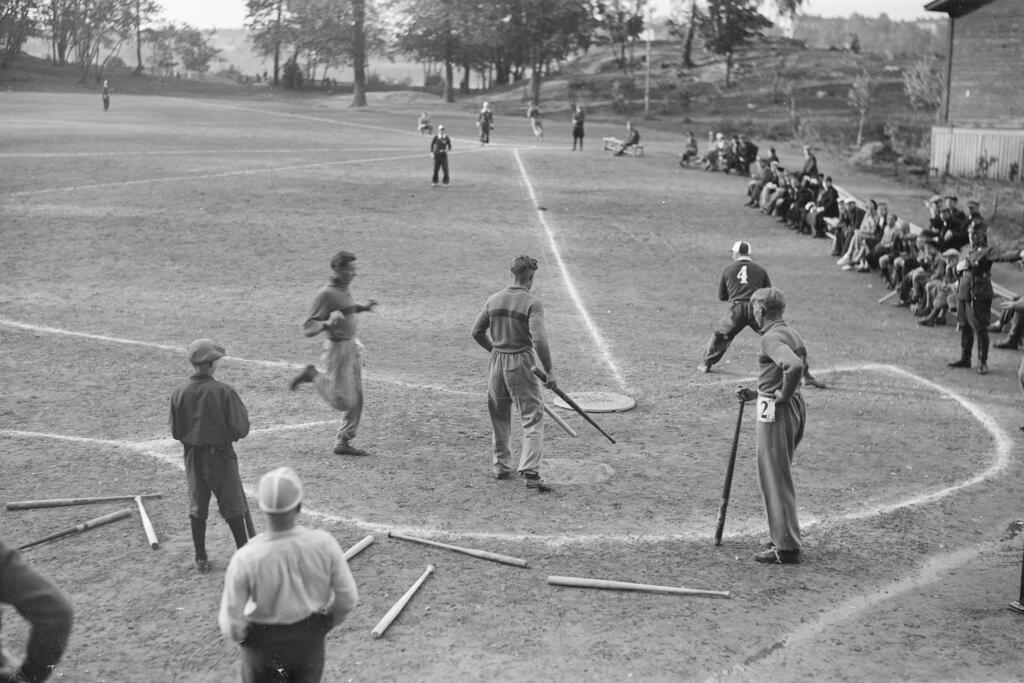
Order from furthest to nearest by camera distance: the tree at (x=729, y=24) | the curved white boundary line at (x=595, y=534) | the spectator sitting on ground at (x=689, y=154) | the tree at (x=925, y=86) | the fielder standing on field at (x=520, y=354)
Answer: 1. the tree at (x=729, y=24)
2. the tree at (x=925, y=86)
3. the spectator sitting on ground at (x=689, y=154)
4. the fielder standing on field at (x=520, y=354)
5. the curved white boundary line at (x=595, y=534)

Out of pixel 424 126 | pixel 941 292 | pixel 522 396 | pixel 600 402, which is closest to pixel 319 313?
pixel 522 396

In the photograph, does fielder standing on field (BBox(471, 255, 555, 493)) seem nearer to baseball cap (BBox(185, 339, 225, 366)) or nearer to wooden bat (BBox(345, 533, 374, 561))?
wooden bat (BBox(345, 533, 374, 561))

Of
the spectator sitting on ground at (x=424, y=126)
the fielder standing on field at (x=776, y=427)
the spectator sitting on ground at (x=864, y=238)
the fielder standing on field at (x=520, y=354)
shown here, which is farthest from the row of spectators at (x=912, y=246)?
the spectator sitting on ground at (x=424, y=126)

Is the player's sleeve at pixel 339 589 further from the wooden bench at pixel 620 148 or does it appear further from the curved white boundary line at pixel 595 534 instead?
the wooden bench at pixel 620 148

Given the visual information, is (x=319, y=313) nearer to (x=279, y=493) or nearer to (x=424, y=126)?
(x=279, y=493)

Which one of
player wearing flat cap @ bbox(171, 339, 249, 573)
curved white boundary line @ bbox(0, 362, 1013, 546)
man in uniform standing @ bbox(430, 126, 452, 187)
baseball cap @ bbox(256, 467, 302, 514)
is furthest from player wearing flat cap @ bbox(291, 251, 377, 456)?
man in uniform standing @ bbox(430, 126, 452, 187)

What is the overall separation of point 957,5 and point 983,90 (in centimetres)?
310

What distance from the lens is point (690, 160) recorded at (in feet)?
135

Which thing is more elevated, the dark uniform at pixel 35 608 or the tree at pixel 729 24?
the tree at pixel 729 24

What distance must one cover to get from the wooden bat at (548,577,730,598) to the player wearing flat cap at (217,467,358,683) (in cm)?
329

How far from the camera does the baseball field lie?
7.59m

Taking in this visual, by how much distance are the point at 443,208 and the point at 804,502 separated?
19.5 m

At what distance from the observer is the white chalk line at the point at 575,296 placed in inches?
634

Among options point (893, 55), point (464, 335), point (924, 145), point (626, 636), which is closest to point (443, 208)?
point (464, 335)
